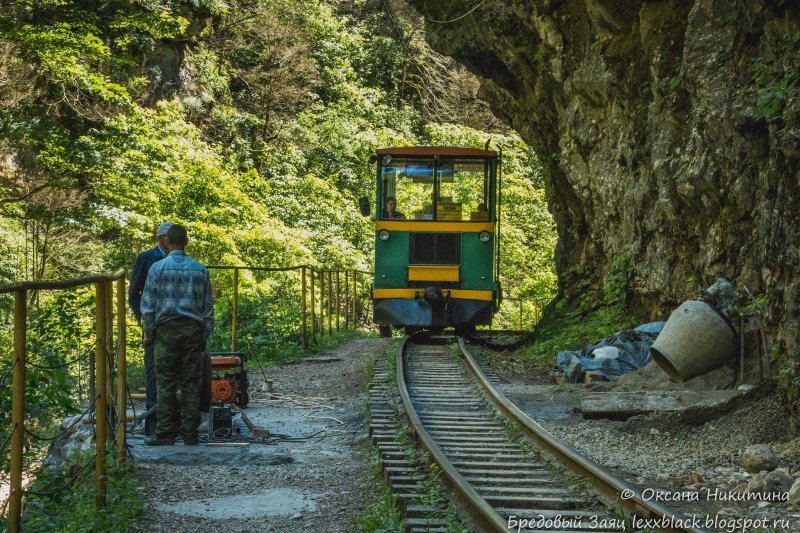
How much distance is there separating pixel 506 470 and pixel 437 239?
10968 millimetres

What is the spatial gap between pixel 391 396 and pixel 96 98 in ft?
46.9

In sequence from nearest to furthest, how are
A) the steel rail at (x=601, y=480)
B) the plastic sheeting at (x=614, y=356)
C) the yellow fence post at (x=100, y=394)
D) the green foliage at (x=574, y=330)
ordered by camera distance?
the steel rail at (x=601, y=480), the yellow fence post at (x=100, y=394), the plastic sheeting at (x=614, y=356), the green foliage at (x=574, y=330)

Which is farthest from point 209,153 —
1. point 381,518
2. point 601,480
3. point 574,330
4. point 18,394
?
point 18,394

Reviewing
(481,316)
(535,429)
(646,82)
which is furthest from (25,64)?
(535,429)

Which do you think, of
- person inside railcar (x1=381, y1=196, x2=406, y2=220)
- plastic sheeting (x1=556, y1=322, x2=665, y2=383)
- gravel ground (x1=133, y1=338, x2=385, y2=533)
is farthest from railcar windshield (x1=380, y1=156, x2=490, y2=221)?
gravel ground (x1=133, y1=338, x2=385, y2=533)

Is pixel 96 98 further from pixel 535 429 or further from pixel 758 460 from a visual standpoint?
pixel 758 460

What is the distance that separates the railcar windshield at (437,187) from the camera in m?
18.1

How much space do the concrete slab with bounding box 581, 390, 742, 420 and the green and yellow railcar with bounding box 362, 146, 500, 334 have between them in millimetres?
7807

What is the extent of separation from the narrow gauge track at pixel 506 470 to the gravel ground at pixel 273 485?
0.65 meters

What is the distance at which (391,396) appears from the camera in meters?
11.3

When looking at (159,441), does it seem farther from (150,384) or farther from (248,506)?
(248,506)

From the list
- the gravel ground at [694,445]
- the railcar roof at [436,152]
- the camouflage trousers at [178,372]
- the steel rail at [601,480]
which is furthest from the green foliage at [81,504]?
the railcar roof at [436,152]

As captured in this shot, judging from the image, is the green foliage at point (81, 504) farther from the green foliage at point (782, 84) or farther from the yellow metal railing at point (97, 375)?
the green foliage at point (782, 84)

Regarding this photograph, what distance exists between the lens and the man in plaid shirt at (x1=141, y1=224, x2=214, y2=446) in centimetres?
796
